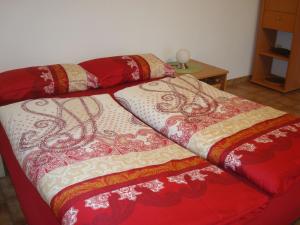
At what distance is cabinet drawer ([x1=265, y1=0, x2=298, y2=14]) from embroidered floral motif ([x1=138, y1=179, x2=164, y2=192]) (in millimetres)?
2812

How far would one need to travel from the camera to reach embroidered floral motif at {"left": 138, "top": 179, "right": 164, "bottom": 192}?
1354 millimetres

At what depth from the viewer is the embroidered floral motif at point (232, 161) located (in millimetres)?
1561

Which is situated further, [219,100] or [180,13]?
[180,13]

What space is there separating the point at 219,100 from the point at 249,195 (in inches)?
34.7

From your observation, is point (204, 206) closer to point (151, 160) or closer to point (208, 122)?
point (151, 160)

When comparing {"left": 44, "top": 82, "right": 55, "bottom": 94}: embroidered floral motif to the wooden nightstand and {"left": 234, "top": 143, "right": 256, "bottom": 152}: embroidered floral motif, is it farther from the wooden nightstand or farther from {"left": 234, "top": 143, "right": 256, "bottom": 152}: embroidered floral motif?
{"left": 234, "top": 143, "right": 256, "bottom": 152}: embroidered floral motif

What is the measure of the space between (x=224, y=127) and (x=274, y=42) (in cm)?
262

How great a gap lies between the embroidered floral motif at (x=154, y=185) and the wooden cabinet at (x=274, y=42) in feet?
9.09

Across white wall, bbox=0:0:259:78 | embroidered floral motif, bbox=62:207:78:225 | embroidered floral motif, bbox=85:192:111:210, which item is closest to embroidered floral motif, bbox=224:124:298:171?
embroidered floral motif, bbox=85:192:111:210

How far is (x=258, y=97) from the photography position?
3.70 meters

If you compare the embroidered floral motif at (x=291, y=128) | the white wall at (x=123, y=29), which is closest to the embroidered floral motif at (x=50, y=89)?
the white wall at (x=123, y=29)

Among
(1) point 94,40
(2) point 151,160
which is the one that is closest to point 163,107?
(2) point 151,160

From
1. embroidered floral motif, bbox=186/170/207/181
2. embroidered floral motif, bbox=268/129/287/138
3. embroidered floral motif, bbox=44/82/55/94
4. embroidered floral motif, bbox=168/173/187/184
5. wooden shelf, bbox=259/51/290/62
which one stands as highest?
wooden shelf, bbox=259/51/290/62

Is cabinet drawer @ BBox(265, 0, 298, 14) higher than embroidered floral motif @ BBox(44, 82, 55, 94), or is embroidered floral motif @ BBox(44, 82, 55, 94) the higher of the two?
cabinet drawer @ BBox(265, 0, 298, 14)
